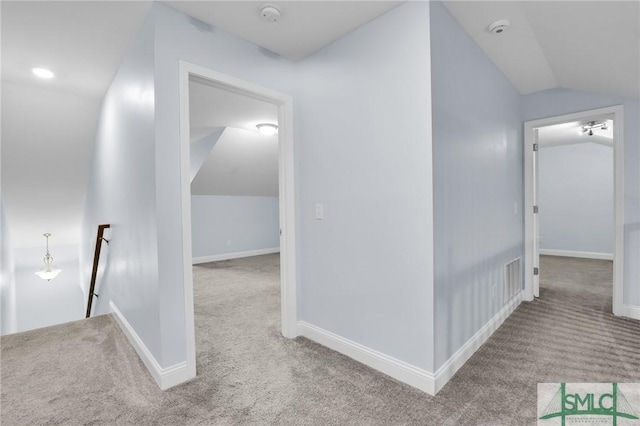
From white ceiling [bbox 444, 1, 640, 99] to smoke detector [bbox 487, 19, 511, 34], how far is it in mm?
33

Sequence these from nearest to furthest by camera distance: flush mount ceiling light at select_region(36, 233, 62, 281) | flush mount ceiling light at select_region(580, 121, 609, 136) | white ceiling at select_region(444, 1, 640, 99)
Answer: white ceiling at select_region(444, 1, 640, 99)
flush mount ceiling light at select_region(580, 121, 609, 136)
flush mount ceiling light at select_region(36, 233, 62, 281)

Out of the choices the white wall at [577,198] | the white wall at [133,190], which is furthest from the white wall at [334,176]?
the white wall at [577,198]

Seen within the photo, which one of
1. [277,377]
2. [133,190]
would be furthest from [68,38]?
[277,377]

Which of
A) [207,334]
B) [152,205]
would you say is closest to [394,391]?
[207,334]

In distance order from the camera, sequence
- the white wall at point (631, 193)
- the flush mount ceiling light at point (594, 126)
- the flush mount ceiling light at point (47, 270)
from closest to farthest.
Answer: the white wall at point (631, 193)
the flush mount ceiling light at point (594, 126)
the flush mount ceiling light at point (47, 270)

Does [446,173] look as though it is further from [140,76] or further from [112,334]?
[112,334]

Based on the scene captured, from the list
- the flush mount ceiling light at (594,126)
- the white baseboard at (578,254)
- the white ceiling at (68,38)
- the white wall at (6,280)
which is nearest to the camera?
the white ceiling at (68,38)

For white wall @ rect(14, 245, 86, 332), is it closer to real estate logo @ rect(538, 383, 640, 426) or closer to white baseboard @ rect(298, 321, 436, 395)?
white baseboard @ rect(298, 321, 436, 395)

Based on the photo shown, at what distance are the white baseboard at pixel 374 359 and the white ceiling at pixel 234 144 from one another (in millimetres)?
2228

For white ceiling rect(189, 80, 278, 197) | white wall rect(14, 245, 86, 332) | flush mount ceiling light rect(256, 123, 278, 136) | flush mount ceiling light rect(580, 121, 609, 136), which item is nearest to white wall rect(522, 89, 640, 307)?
flush mount ceiling light rect(580, 121, 609, 136)

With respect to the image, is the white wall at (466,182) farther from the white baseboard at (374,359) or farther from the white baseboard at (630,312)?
the white baseboard at (630,312)

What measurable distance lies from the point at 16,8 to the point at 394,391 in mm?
3228

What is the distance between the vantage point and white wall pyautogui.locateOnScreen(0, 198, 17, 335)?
4.29 metres

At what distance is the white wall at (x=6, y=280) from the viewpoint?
4.29 metres
